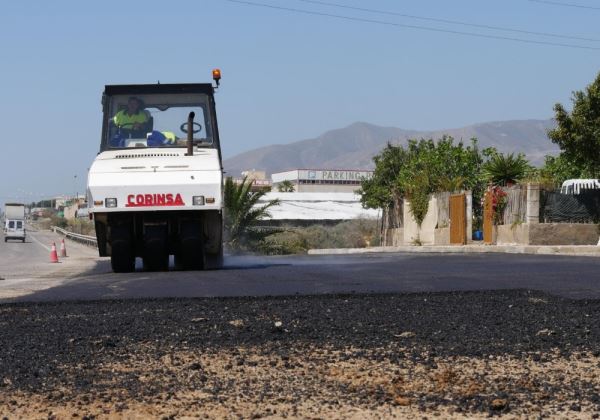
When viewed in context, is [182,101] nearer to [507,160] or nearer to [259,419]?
[259,419]

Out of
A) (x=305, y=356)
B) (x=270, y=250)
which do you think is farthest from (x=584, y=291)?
(x=270, y=250)

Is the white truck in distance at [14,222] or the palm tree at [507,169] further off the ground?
the palm tree at [507,169]

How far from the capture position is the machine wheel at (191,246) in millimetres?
16953

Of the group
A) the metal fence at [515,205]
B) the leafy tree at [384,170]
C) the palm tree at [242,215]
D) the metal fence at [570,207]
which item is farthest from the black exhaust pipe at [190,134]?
the leafy tree at [384,170]

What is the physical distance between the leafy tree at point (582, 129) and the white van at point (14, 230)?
6127cm

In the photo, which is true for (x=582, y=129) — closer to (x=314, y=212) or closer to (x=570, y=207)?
(x=570, y=207)

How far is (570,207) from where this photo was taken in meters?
29.3

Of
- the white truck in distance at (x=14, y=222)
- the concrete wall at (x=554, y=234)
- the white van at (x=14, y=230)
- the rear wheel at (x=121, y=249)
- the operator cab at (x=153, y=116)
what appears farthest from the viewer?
the white truck in distance at (x=14, y=222)

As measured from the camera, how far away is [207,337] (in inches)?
301

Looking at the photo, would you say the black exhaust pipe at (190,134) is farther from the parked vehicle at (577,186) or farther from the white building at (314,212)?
the white building at (314,212)

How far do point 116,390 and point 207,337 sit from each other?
208 centimetres

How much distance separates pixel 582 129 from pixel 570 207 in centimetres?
295

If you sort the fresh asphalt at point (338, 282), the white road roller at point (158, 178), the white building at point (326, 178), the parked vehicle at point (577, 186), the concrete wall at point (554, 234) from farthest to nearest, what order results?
the white building at point (326, 178) < the parked vehicle at point (577, 186) < the concrete wall at point (554, 234) < the white road roller at point (158, 178) < the fresh asphalt at point (338, 282)

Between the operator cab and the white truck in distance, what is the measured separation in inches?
2760
